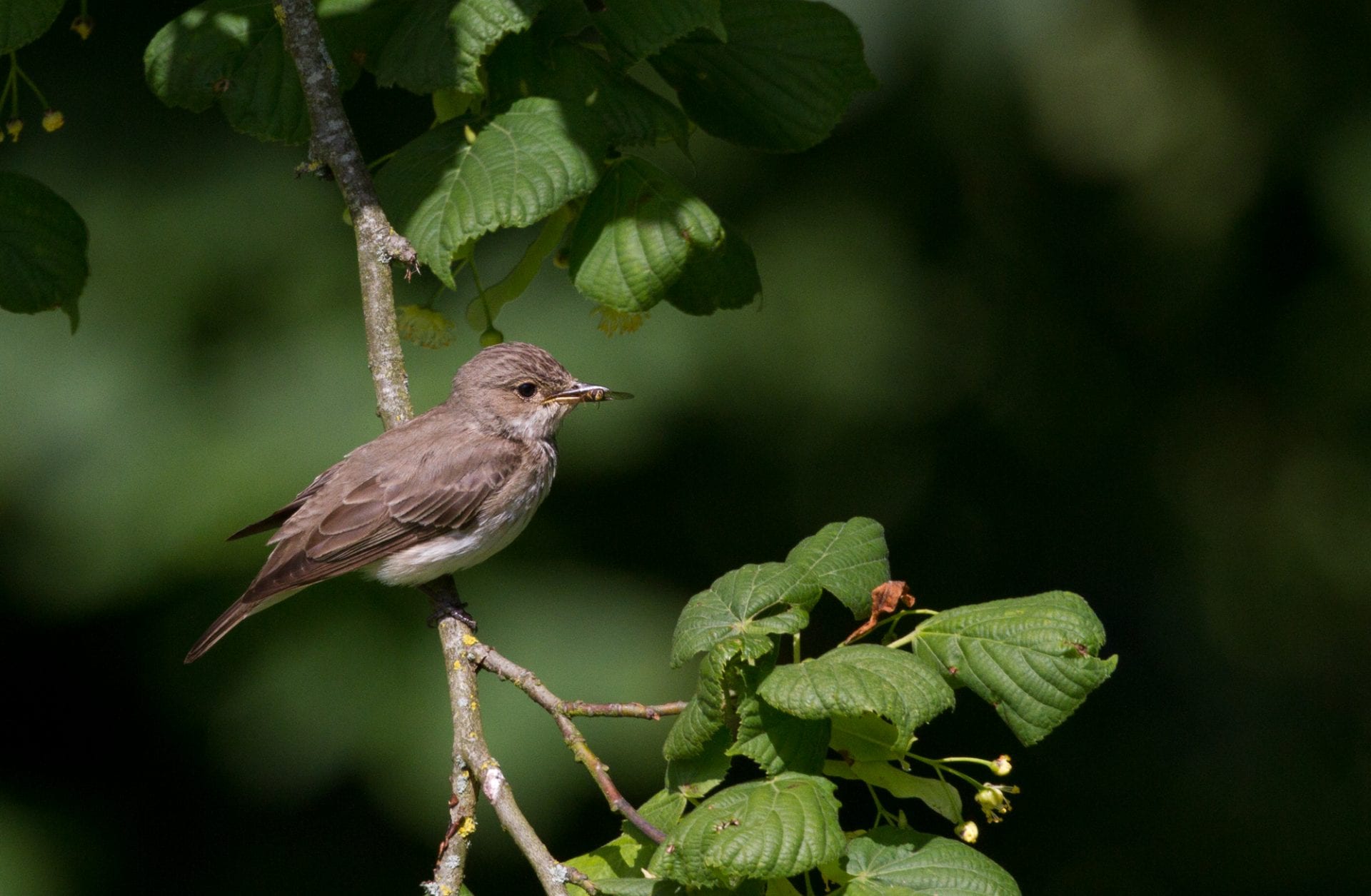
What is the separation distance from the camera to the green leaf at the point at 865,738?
1.94 m

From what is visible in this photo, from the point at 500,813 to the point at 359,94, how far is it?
2.88m

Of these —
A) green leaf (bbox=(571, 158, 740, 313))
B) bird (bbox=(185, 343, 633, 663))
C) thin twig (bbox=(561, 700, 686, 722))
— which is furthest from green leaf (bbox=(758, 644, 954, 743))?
bird (bbox=(185, 343, 633, 663))

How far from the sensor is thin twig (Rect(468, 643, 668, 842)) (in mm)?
1985

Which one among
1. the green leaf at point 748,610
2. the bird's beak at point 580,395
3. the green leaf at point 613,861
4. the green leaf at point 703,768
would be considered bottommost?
the green leaf at point 613,861

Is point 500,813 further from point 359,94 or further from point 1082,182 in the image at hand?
A: point 1082,182

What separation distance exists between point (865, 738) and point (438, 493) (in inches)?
88.0

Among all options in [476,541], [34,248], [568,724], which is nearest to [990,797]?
[568,724]

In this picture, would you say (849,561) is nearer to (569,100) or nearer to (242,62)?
(569,100)

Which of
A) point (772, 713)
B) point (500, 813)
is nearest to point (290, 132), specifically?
point (500, 813)

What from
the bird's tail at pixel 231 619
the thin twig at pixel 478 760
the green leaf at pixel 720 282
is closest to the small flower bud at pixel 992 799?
the thin twig at pixel 478 760

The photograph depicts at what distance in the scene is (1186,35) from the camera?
5156mm

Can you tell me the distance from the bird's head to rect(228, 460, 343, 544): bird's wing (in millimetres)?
447

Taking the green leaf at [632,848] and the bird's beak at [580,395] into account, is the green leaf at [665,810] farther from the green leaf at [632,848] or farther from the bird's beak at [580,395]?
the bird's beak at [580,395]

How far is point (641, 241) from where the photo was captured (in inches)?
94.0
